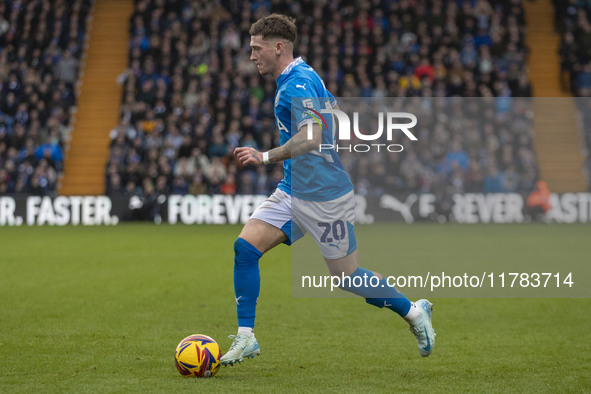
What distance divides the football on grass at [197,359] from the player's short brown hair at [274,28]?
2073 mm

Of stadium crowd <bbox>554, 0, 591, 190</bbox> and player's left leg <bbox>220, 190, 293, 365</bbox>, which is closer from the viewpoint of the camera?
player's left leg <bbox>220, 190, 293, 365</bbox>

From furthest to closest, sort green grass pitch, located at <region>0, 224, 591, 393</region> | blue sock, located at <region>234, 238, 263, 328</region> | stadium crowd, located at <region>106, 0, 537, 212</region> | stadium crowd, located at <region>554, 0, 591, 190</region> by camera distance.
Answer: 1. stadium crowd, located at <region>554, 0, 591, 190</region>
2. stadium crowd, located at <region>106, 0, 537, 212</region>
3. blue sock, located at <region>234, 238, 263, 328</region>
4. green grass pitch, located at <region>0, 224, 591, 393</region>

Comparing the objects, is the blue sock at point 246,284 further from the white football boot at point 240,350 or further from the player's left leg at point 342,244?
the player's left leg at point 342,244

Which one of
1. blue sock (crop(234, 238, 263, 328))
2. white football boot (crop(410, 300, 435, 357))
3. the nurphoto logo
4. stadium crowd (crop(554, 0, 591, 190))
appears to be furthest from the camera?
stadium crowd (crop(554, 0, 591, 190))

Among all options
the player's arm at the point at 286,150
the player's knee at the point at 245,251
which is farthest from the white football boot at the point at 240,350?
the player's arm at the point at 286,150

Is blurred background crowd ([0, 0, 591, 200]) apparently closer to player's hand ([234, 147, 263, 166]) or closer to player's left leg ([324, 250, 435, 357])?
player's left leg ([324, 250, 435, 357])

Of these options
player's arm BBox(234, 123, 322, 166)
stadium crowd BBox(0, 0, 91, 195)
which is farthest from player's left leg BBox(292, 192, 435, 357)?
stadium crowd BBox(0, 0, 91, 195)

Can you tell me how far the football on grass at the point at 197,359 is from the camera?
586 cm

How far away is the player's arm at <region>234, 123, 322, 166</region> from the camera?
5.82 meters

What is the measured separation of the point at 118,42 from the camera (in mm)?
31062

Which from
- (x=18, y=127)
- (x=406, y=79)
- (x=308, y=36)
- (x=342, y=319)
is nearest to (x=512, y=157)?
(x=406, y=79)

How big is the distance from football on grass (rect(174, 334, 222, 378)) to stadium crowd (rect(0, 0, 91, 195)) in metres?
18.1

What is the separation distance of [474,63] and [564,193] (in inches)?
270

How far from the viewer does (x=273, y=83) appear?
26.2 m
